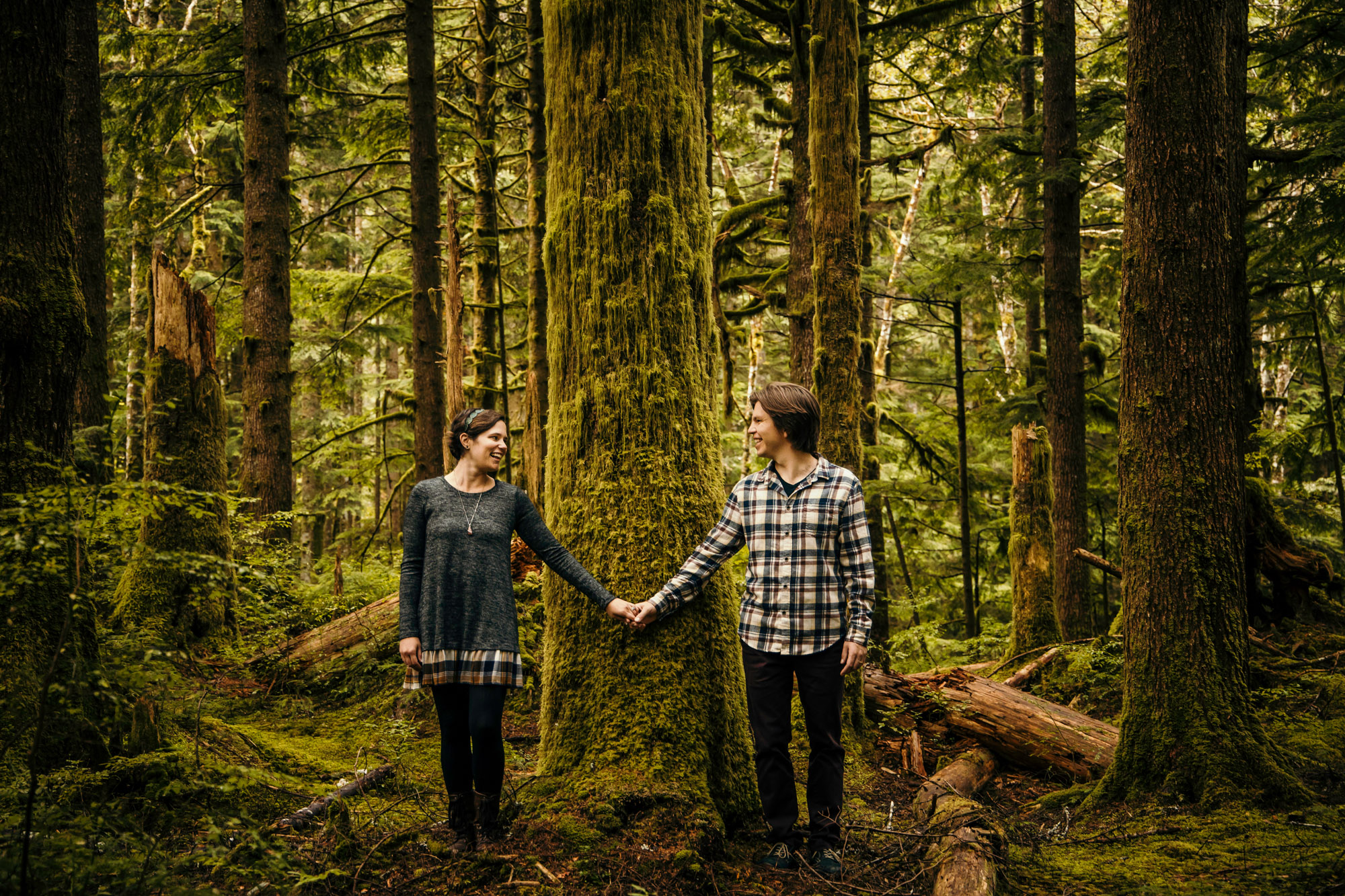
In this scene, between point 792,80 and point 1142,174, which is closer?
point 1142,174

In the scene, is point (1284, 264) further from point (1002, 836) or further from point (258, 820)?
point (258, 820)

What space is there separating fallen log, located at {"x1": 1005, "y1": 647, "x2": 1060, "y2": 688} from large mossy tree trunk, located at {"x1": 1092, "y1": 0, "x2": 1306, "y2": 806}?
126 inches

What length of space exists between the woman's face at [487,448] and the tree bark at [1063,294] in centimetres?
951

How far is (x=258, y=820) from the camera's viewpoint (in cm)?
408

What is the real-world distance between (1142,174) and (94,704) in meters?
7.05

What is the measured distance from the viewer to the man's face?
4016mm

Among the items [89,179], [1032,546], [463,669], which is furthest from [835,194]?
[89,179]

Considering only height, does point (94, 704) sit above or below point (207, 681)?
above

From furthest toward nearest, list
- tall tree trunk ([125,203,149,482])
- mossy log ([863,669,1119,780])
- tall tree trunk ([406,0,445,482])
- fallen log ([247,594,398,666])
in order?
tall tree trunk ([125,203,149,482]), tall tree trunk ([406,0,445,482]), fallen log ([247,594,398,666]), mossy log ([863,669,1119,780])

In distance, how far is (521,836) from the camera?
142 inches

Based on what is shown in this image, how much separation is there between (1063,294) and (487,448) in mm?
10159

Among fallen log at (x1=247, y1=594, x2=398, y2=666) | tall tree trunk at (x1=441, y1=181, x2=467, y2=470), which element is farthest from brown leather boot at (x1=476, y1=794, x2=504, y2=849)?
tall tree trunk at (x1=441, y1=181, x2=467, y2=470)

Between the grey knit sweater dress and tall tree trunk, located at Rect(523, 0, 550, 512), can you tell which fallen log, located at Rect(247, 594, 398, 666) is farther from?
the grey knit sweater dress

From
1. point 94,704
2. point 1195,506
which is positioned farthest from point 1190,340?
point 94,704
